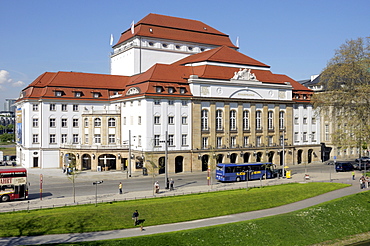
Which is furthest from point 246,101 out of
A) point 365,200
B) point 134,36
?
point 365,200

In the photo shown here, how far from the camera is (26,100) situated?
7438 cm

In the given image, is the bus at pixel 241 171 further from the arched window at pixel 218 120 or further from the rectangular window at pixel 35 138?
the rectangular window at pixel 35 138

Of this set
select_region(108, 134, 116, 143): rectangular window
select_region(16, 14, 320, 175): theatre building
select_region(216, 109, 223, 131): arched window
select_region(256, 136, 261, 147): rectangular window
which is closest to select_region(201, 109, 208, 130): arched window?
select_region(16, 14, 320, 175): theatre building

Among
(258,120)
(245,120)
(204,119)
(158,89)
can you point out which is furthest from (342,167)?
(158,89)

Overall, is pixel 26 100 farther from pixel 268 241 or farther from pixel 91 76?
pixel 268 241

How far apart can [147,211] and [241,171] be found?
23.3 meters

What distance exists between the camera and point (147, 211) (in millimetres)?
35812

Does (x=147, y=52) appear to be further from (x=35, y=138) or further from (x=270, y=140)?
(x=270, y=140)

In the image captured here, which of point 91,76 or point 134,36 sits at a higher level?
point 134,36

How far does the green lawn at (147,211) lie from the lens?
31.6 m

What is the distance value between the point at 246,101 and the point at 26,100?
132 ft

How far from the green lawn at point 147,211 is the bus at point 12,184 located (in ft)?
23.7

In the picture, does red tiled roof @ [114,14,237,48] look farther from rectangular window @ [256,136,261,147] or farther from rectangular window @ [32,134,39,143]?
rectangular window @ [32,134,39,143]

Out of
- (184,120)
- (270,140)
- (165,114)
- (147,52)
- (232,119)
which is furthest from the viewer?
(147,52)
